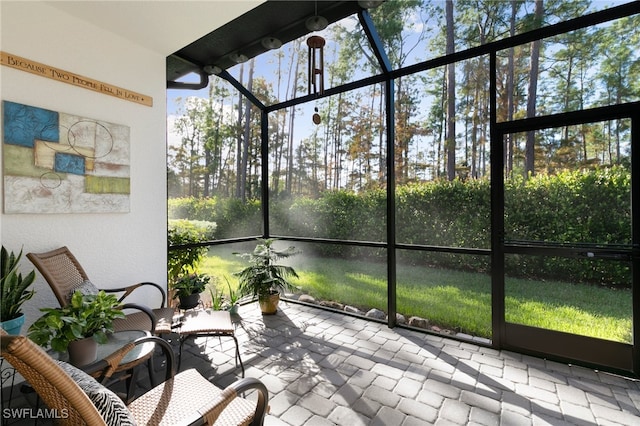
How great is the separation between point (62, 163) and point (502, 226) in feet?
13.5

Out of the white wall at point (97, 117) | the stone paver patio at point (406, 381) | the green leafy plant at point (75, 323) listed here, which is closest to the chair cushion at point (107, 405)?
the green leafy plant at point (75, 323)

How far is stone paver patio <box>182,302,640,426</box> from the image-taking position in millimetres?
2088

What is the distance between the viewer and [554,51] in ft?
9.28

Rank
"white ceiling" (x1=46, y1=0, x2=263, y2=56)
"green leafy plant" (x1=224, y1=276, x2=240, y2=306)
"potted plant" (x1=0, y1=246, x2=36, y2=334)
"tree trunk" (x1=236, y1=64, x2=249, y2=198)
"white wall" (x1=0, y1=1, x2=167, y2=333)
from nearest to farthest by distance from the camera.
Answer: "potted plant" (x1=0, y1=246, x2=36, y2=334)
"white wall" (x1=0, y1=1, x2=167, y2=333)
"white ceiling" (x1=46, y1=0, x2=263, y2=56)
"green leafy plant" (x1=224, y1=276, x2=240, y2=306)
"tree trunk" (x1=236, y1=64, x2=249, y2=198)

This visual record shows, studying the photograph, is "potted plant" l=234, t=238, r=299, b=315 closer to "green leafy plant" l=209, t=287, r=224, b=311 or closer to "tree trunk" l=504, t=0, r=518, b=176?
"green leafy plant" l=209, t=287, r=224, b=311

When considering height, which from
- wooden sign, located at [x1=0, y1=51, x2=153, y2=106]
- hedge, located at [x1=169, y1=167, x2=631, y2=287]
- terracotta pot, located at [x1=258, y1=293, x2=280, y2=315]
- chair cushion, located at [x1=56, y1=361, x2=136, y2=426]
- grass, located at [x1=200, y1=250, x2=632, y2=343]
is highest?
wooden sign, located at [x1=0, y1=51, x2=153, y2=106]

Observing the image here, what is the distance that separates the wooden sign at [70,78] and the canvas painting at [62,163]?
1.01 feet

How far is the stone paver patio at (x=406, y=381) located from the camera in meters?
2.09

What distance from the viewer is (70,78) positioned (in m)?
2.71

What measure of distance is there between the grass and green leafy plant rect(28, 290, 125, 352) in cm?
237

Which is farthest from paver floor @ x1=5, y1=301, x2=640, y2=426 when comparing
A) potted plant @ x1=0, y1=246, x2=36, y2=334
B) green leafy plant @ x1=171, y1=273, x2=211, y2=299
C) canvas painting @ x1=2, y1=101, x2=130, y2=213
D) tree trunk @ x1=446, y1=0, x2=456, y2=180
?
tree trunk @ x1=446, y1=0, x2=456, y2=180

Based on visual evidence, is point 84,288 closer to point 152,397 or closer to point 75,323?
point 75,323

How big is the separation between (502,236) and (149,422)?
3.16 meters

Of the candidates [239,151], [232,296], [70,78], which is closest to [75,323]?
[70,78]
